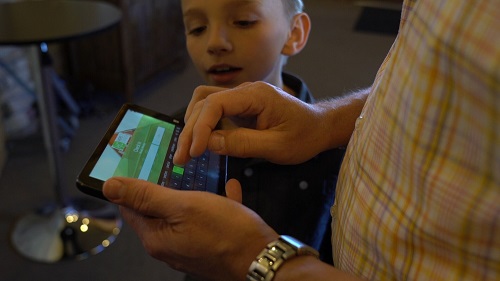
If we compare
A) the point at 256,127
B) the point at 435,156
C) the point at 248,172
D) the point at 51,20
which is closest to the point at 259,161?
the point at 248,172

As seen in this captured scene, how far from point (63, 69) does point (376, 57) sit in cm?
237

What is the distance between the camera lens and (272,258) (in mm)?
529

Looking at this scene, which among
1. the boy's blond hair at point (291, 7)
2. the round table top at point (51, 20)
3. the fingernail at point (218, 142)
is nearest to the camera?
the fingernail at point (218, 142)

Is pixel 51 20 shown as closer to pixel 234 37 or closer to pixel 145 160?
pixel 234 37

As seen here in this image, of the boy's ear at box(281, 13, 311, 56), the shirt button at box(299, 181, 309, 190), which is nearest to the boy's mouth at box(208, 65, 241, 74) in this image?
the boy's ear at box(281, 13, 311, 56)

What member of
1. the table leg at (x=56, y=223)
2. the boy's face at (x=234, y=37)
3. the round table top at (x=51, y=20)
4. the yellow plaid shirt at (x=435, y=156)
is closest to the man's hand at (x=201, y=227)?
the yellow plaid shirt at (x=435, y=156)

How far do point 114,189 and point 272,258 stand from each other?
0.70 ft

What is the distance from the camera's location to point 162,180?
0.67 m

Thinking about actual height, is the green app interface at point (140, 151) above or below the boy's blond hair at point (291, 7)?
below

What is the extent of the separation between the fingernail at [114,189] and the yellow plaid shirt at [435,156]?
0.28 meters

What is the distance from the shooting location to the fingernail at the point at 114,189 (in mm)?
569

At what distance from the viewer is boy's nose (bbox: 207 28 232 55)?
2.98ft

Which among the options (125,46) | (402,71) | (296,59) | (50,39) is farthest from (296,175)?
(296,59)

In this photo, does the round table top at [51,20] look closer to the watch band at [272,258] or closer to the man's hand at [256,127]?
the man's hand at [256,127]
